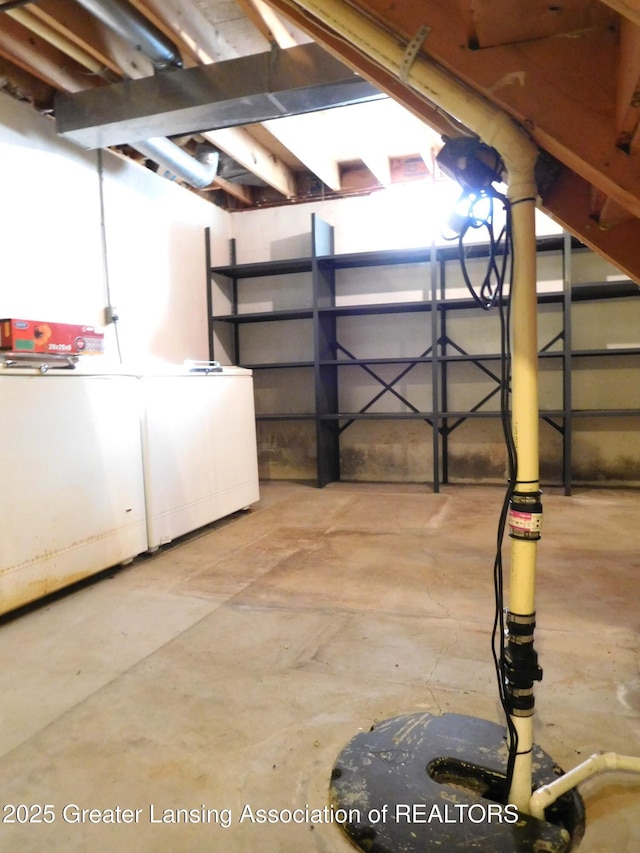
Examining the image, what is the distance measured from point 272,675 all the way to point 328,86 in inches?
102

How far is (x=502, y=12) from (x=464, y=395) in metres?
4.09

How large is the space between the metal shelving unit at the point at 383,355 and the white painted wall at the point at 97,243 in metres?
0.39

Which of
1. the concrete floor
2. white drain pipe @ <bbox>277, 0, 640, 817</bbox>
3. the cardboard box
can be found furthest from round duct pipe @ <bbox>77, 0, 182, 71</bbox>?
the concrete floor

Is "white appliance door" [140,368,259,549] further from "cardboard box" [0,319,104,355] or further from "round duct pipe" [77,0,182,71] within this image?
"round duct pipe" [77,0,182,71]

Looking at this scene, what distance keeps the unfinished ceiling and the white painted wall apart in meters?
0.24

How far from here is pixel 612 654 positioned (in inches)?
71.3

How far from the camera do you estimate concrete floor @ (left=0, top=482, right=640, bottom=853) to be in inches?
48.3

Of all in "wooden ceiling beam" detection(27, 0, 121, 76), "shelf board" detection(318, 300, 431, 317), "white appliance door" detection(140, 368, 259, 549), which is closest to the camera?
"wooden ceiling beam" detection(27, 0, 121, 76)

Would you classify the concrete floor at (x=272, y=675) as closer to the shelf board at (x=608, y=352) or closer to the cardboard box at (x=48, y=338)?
the cardboard box at (x=48, y=338)

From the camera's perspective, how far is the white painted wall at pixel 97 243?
3.00 metres

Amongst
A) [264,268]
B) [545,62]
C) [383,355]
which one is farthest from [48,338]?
[383,355]

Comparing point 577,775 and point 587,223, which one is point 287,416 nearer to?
point 587,223

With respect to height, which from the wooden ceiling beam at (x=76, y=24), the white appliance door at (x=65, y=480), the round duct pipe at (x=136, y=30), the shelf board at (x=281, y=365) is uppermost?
the wooden ceiling beam at (x=76, y=24)

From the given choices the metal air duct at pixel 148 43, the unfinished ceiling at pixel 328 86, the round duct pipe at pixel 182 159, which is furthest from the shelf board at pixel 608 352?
the metal air duct at pixel 148 43
